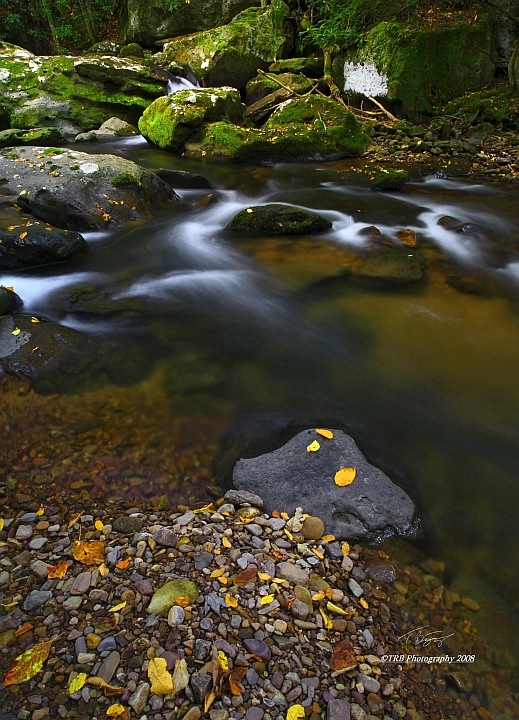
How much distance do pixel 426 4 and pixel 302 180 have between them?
824 cm

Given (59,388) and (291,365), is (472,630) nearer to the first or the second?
(291,365)

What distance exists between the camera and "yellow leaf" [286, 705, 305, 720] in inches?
73.8

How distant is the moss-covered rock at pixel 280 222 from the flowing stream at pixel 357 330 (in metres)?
0.21

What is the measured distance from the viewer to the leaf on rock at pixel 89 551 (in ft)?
8.23

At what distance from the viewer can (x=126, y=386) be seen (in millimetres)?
4203

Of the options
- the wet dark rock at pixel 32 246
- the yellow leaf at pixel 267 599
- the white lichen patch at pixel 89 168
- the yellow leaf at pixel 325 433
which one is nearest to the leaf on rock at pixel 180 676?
the yellow leaf at pixel 267 599

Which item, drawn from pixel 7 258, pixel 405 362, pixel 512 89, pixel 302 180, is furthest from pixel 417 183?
pixel 7 258

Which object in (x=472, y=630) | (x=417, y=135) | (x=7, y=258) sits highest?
(x=417, y=135)

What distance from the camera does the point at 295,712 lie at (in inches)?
74.4

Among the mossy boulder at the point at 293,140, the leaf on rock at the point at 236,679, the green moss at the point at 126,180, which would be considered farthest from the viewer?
the mossy boulder at the point at 293,140

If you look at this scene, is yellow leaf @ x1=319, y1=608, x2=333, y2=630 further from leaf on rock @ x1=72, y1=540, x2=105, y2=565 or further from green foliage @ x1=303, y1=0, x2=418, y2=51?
green foliage @ x1=303, y1=0, x2=418, y2=51

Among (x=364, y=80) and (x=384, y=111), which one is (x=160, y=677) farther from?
(x=364, y=80)

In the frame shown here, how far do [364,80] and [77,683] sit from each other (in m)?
15.3

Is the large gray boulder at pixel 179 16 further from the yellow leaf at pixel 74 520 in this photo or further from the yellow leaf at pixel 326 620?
the yellow leaf at pixel 326 620
